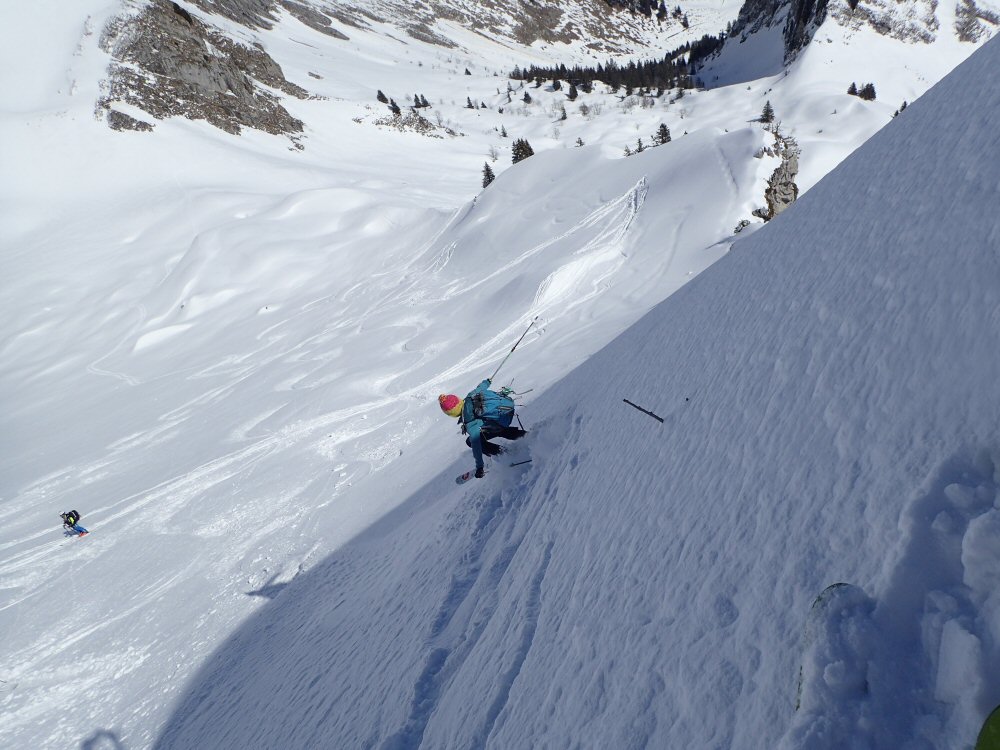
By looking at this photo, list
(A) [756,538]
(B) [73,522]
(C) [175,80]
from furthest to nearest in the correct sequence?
(C) [175,80]
(B) [73,522]
(A) [756,538]

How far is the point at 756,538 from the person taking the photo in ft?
9.27

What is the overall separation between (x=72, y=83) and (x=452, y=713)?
57.6 m

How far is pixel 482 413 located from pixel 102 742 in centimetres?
652

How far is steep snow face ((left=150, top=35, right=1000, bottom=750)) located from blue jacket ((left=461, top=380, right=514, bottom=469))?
1.70 feet

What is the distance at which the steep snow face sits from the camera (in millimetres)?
1890

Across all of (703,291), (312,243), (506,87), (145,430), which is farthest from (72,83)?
(703,291)

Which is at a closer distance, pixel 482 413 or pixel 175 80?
pixel 482 413

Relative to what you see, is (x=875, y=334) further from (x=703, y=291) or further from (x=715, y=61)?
(x=715, y=61)

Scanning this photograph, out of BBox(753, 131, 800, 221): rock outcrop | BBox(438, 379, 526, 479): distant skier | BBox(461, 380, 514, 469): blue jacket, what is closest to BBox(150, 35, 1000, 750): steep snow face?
BBox(438, 379, 526, 479): distant skier

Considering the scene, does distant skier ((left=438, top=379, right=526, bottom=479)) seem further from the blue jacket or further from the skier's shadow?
the skier's shadow

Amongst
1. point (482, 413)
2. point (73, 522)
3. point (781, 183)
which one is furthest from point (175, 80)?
point (482, 413)

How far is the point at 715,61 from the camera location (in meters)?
53.2

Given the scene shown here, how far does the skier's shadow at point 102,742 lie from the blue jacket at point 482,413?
586 centimetres

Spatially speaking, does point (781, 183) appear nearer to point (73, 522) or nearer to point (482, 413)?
point (482, 413)
